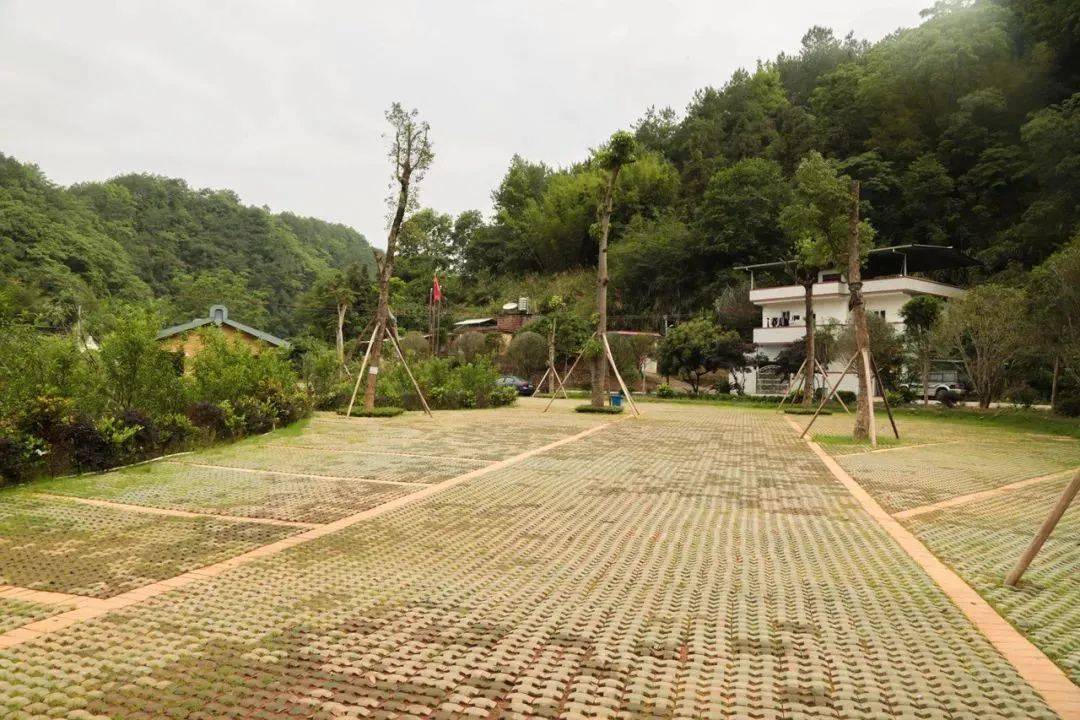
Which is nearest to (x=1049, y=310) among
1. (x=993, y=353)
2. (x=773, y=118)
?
(x=993, y=353)

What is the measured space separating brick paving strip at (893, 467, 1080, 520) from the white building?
21557 mm

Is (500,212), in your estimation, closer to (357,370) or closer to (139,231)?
(139,231)

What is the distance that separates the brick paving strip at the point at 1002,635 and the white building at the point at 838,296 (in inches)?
1006

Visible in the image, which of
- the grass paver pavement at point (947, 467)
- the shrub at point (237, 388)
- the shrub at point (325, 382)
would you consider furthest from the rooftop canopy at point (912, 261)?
the shrub at point (237, 388)

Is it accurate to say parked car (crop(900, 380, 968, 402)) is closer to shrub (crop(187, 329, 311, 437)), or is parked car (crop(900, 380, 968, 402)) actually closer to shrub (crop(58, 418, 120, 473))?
shrub (crop(187, 329, 311, 437))

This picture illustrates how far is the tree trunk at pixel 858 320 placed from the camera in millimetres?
11680

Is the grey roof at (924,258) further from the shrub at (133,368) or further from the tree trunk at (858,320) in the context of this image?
the shrub at (133,368)

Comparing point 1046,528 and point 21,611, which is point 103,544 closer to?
point 21,611

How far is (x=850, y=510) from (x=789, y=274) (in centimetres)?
3299

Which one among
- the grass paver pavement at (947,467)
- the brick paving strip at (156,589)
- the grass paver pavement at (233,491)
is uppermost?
the grass paver pavement at (947,467)

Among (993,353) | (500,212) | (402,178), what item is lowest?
(993,353)

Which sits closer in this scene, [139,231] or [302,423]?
[302,423]

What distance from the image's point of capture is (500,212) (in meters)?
56.2

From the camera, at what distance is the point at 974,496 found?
6.67 m
